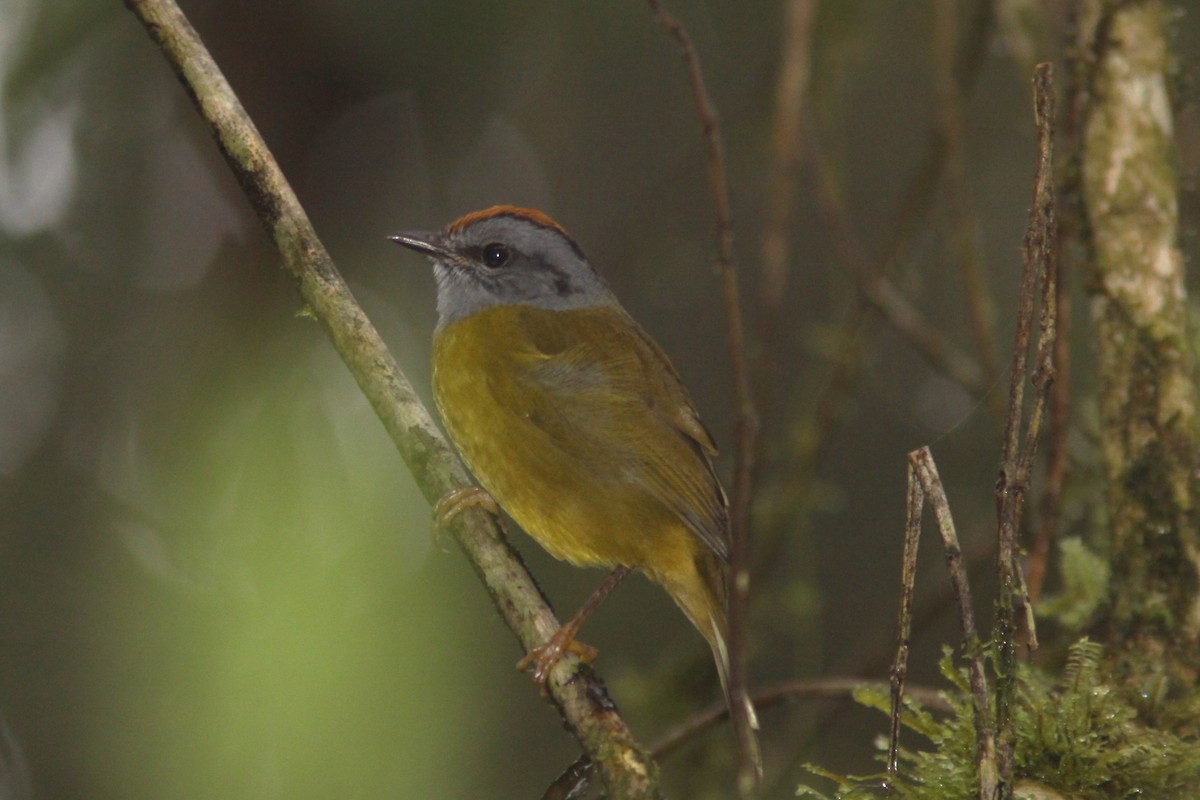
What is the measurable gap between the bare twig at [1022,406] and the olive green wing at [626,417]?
1487 millimetres

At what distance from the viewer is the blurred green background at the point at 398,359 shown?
2.71m

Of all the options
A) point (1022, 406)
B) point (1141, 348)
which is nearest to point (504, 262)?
point (1141, 348)

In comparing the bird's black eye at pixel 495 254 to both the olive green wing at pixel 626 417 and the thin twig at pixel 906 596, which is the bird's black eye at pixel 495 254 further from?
the thin twig at pixel 906 596

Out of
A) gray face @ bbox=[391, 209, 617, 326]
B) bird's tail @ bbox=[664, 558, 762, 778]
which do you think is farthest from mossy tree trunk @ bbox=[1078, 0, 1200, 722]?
gray face @ bbox=[391, 209, 617, 326]

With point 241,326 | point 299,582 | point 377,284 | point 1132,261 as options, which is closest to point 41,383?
point 241,326

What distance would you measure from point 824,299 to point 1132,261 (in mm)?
3683

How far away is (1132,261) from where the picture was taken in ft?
10.4

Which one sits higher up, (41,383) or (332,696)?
(41,383)

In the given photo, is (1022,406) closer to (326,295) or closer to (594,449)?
(326,295)

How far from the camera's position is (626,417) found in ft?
12.1

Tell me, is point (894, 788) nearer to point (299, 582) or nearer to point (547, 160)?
point (299, 582)

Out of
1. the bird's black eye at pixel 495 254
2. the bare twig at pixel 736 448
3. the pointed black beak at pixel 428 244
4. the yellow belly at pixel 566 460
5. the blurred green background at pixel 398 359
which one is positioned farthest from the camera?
the bird's black eye at pixel 495 254

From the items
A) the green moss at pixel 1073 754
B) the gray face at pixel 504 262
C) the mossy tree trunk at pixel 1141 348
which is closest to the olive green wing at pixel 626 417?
the gray face at pixel 504 262

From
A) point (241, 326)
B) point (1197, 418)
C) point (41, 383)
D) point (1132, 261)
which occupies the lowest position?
point (1197, 418)
